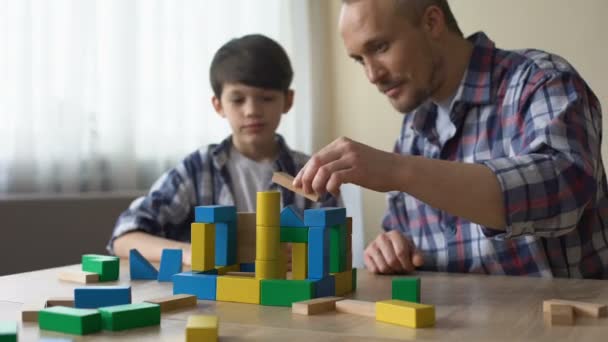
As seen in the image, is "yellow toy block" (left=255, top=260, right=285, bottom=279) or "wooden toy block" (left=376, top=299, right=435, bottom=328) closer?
"wooden toy block" (left=376, top=299, right=435, bottom=328)

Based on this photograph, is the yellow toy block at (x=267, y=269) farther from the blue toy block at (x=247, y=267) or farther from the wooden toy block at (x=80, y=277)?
the wooden toy block at (x=80, y=277)

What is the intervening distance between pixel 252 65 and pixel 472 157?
0.62 metres

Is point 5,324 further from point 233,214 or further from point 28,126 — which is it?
point 28,126

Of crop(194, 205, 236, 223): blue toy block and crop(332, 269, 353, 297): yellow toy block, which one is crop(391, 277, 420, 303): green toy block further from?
crop(194, 205, 236, 223): blue toy block

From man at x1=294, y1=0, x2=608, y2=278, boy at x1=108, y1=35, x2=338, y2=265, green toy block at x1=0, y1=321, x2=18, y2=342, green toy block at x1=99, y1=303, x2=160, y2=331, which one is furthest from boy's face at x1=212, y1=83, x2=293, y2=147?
green toy block at x1=0, y1=321, x2=18, y2=342

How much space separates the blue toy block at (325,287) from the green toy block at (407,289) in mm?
94

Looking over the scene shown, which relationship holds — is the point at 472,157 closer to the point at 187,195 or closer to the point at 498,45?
the point at 187,195

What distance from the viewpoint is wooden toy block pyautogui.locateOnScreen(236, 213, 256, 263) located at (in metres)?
1.08

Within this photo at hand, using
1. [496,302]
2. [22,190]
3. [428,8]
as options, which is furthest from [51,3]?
[496,302]

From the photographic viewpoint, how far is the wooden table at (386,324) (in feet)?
2.46

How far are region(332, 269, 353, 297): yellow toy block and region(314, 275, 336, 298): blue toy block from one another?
0.01 meters

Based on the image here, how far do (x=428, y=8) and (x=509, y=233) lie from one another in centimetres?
63

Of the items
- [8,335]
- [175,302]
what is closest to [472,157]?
[175,302]

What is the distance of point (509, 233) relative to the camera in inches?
43.1
